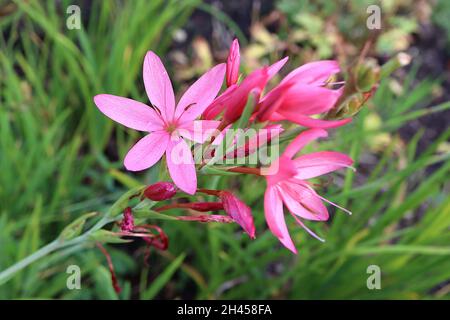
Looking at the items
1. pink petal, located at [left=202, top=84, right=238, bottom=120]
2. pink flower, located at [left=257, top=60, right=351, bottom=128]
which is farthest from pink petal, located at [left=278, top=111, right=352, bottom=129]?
pink petal, located at [left=202, top=84, right=238, bottom=120]

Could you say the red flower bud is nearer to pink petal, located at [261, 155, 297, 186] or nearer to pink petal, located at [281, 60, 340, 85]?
pink petal, located at [261, 155, 297, 186]

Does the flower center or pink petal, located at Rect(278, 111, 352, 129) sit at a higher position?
the flower center

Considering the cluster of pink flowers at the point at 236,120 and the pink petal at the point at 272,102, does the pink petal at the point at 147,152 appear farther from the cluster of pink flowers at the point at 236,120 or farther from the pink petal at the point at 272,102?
the pink petal at the point at 272,102

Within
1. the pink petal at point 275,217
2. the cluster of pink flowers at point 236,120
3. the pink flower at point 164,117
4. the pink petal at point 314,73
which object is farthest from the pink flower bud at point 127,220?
the pink petal at point 314,73

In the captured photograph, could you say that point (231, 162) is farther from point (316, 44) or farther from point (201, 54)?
point (316, 44)

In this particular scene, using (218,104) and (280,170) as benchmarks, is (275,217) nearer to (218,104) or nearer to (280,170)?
(280,170)

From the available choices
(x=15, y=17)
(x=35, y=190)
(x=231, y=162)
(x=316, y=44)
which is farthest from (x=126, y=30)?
(x=231, y=162)

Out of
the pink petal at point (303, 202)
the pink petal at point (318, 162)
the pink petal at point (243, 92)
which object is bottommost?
the pink petal at point (303, 202)
